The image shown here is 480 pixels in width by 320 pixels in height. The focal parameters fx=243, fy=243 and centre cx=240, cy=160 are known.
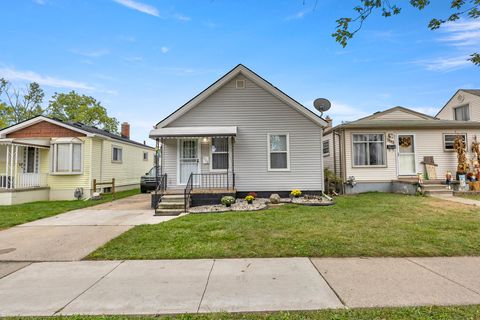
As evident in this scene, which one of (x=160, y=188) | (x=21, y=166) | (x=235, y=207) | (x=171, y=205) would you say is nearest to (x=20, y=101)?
(x=21, y=166)

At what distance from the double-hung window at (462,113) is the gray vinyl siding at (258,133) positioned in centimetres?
1860

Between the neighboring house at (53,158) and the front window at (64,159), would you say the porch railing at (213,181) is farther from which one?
the front window at (64,159)

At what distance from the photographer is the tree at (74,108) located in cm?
3394

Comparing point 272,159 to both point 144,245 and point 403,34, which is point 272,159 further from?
point 403,34

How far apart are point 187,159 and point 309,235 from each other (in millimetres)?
7119

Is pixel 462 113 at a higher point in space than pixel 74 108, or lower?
lower

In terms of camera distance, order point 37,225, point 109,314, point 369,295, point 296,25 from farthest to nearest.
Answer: point 296,25 → point 37,225 → point 369,295 → point 109,314

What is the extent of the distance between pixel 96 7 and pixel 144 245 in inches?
469

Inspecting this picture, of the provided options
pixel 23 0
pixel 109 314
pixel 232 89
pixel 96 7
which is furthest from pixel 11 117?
pixel 109 314

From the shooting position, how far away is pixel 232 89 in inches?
451

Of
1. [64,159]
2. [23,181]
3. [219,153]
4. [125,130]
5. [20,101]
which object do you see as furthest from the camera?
[20,101]

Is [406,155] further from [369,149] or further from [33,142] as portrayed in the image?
[33,142]

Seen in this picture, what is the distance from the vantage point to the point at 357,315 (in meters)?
Answer: 2.54

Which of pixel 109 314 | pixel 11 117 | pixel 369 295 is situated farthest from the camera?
pixel 11 117
